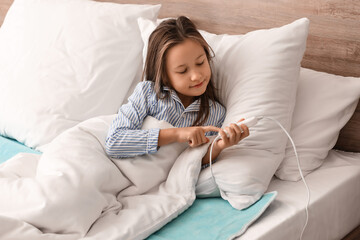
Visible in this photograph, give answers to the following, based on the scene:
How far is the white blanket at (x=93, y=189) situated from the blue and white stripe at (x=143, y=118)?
0.03m

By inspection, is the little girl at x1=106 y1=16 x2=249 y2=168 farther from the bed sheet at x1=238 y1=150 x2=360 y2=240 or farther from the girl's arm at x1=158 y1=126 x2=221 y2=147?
the bed sheet at x1=238 y1=150 x2=360 y2=240

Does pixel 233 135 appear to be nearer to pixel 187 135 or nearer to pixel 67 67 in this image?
pixel 187 135

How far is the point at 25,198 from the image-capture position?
1.35 metres

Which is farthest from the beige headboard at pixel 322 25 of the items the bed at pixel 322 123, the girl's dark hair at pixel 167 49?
the girl's dark hair at pixel 167 49

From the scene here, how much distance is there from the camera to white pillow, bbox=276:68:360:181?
63.4 inches

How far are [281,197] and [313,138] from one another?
247 millimetres

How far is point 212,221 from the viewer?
137 centimetres

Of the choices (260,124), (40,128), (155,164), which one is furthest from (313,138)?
(40,128)

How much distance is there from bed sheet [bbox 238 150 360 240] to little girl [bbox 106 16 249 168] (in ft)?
0.74

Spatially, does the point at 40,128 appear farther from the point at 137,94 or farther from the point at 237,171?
the point at 237,171

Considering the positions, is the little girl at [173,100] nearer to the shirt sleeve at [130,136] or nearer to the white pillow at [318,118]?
the shirt sleeve at [130,136]

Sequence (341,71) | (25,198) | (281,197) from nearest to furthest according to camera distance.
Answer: (25,198) < (281,197) < (341,71)

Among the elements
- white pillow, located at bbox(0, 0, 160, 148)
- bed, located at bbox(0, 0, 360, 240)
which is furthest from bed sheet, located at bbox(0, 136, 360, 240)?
white pillow, located at bbox(0, 0, 160, 148)

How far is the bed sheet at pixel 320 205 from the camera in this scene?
1.35 m
